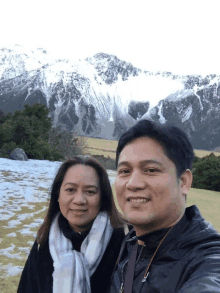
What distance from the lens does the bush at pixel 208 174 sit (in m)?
16.1

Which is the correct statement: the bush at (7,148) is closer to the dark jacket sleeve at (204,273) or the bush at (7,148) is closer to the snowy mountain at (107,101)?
the dark jacket sleeve at (204,273)

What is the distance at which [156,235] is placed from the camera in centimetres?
134

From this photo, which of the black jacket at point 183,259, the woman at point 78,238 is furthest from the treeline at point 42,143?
the black jacket at point 183,259

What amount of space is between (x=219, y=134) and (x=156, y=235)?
13979cm

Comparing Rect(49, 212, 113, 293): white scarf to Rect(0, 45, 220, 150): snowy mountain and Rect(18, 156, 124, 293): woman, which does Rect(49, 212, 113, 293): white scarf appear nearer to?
Rect(18, 156, 124, 293): woman

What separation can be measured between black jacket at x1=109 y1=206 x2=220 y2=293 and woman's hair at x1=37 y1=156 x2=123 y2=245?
855mm

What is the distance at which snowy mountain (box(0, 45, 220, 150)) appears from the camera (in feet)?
440

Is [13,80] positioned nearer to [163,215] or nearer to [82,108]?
[82,108]

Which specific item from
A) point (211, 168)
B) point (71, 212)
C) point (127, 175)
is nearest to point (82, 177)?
point (71, 212)

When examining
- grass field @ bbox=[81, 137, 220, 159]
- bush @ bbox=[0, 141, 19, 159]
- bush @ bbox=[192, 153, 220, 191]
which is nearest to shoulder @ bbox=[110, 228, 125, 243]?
bush @ bbox=[192, 153, 220, 191]

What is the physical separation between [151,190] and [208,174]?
1605cm

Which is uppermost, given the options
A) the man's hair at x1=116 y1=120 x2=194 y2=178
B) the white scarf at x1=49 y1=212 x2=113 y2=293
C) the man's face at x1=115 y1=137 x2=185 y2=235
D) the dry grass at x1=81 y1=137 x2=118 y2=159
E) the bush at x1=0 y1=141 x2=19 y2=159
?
the man's hair at x1=116 y1=120 x2=194 y2=178

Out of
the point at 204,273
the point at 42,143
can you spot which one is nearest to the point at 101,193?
the point at 204,273

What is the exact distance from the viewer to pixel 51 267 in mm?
2098
